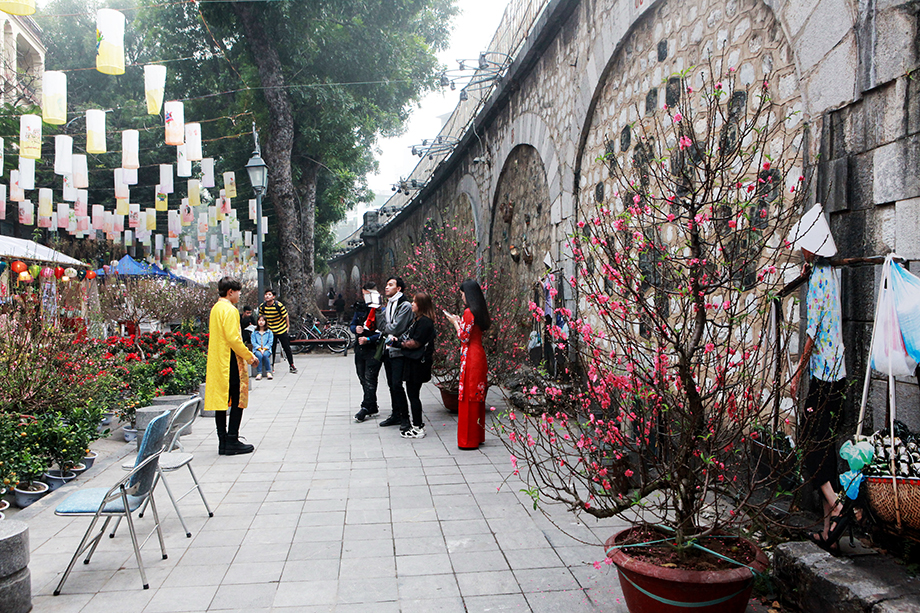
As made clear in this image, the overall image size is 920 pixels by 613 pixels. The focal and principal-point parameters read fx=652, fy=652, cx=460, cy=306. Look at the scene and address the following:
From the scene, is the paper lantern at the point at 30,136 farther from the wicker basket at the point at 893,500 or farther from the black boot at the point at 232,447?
the wicker basket at the point at 893,500

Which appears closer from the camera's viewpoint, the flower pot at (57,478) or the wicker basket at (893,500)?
the wicker basket at (893,500)

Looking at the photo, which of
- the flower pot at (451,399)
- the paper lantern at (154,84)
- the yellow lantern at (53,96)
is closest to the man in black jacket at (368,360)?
the flower pot at (451,399)

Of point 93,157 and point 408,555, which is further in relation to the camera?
point 93,157

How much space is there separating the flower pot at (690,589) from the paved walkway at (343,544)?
0.50 meters

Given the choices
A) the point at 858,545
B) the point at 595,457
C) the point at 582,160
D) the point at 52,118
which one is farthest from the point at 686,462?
the point at 52,118

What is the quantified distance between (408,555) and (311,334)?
15.0 meters

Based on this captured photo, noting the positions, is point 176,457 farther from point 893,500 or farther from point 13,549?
point 893,500

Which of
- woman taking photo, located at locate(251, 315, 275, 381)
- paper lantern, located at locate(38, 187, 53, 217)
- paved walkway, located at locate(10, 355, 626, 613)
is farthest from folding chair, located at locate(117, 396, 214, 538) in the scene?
paper lantern, located at locate(38, 187, 53, 217)

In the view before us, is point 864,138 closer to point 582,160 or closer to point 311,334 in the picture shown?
point 582,160

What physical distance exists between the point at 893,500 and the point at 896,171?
4.92ft

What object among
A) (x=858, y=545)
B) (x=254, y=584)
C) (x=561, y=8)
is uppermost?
(x=561, y=8)

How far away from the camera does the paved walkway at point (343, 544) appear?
3086 millimetres

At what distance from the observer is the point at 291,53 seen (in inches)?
704

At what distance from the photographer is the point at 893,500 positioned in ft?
8.13
